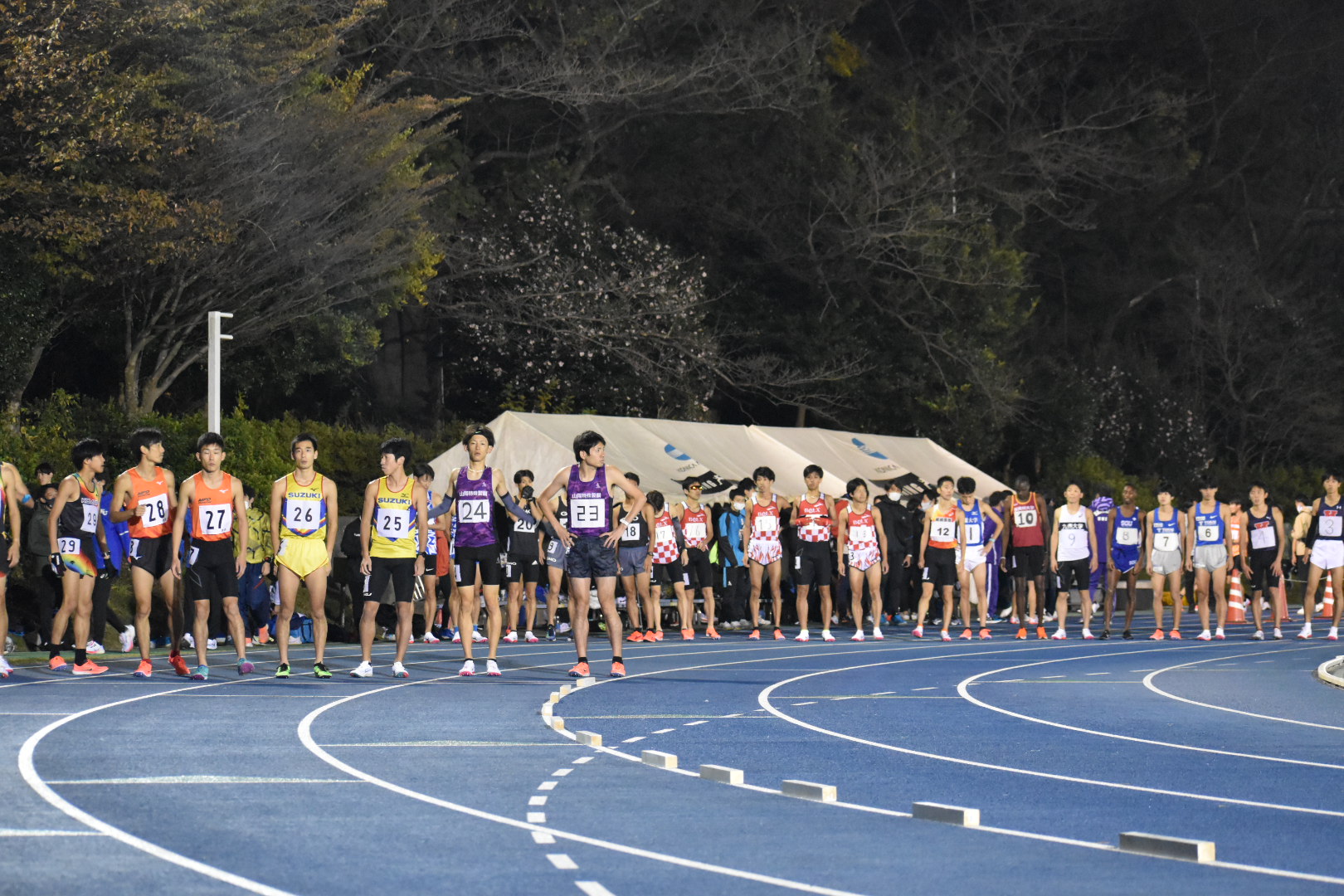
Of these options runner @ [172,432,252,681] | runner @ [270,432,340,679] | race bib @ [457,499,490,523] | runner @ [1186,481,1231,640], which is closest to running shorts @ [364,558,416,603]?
runner @ [270,432,340,679]

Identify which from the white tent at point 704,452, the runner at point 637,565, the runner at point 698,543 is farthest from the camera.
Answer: the white tent at point 704,452

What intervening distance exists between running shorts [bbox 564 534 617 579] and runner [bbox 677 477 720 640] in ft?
26.1

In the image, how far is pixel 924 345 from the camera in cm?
4309

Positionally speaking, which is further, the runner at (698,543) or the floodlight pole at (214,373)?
the runner at (698,543)

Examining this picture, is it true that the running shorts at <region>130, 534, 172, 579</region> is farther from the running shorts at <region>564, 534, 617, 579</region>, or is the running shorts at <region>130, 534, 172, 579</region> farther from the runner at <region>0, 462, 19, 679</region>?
the running shorts at <region>564, 534, 617, 579</region>

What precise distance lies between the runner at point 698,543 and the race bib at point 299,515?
8807mm

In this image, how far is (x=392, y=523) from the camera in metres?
15.1

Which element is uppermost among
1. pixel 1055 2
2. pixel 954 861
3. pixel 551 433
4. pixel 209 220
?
pixel 1055 2

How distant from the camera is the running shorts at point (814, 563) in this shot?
2202 centimetres

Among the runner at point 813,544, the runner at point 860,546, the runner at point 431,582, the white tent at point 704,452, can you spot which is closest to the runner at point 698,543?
the runner at point 813,544

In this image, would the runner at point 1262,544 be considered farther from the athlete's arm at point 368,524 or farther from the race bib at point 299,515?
the race bib at point 299,515

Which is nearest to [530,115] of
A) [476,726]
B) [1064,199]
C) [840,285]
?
[840,285]

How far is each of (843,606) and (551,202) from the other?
1335cm

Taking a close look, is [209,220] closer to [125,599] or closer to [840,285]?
[125,599]
